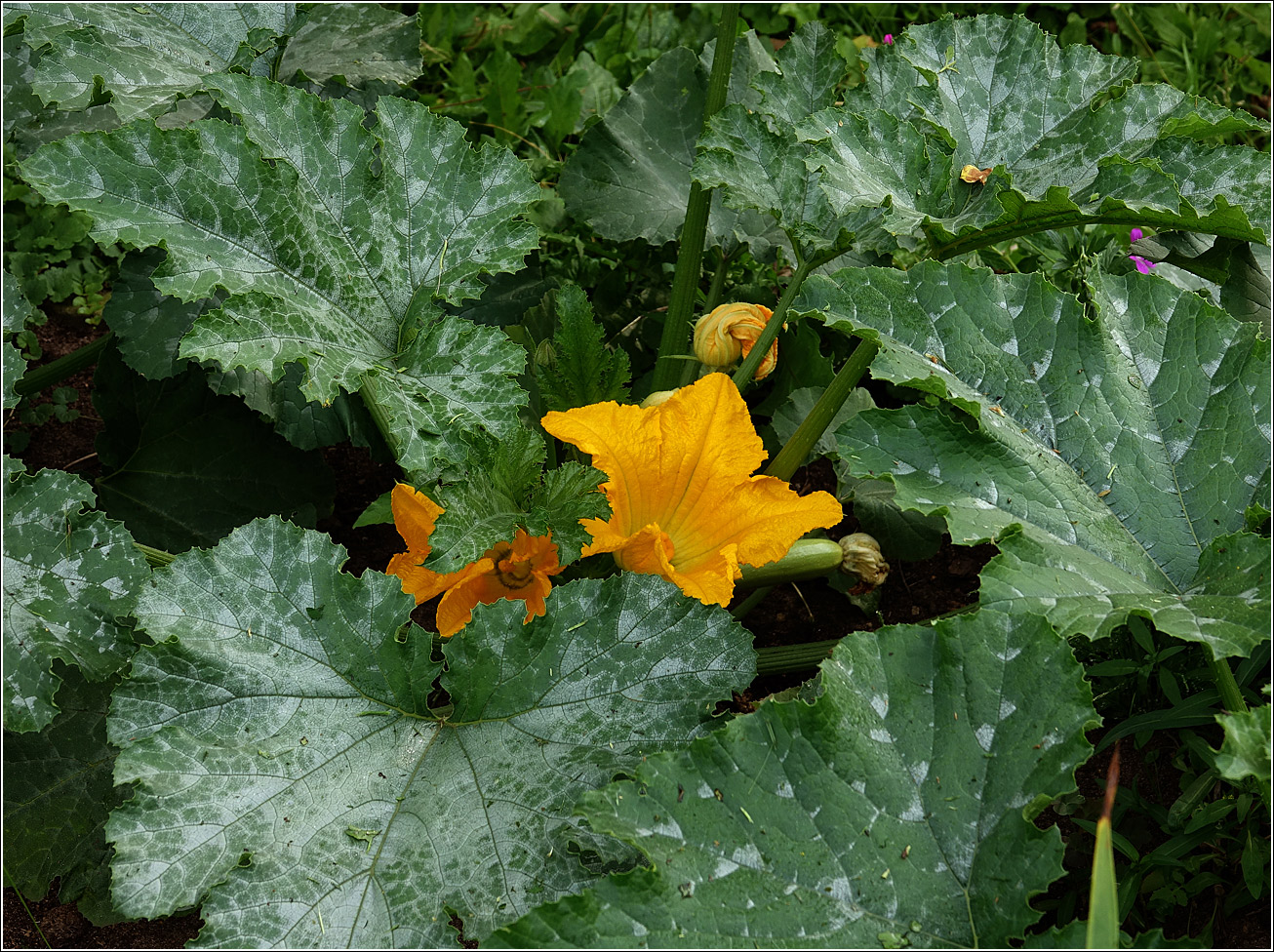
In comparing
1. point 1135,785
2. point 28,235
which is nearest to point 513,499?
point 1135,785

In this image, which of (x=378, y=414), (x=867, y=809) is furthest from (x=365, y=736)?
(x=867, y=809)

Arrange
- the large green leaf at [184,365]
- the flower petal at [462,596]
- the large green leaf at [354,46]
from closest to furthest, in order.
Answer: the flower petal at [462,596], the large green leaf at [184,365], the large green leaf at [354,46]

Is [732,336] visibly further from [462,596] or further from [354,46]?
[354,46]

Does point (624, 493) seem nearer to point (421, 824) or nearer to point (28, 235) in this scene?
point (421, 824)

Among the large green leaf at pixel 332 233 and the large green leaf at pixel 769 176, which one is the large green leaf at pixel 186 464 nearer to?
the large green leaf at pixel 332 233

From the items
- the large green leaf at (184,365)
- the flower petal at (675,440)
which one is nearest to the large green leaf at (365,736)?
the flower petal at (675,440)

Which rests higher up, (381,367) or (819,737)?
(381,367)
